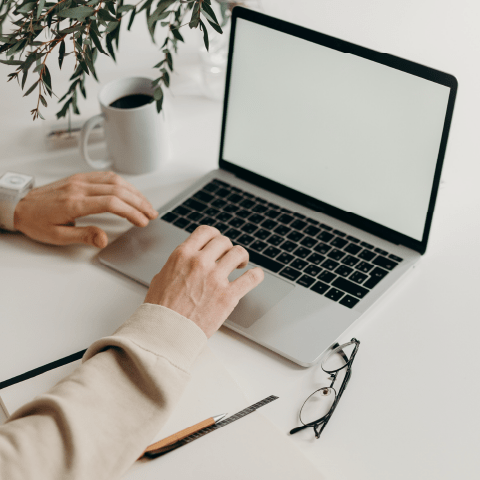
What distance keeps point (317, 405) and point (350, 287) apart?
0.65 feet

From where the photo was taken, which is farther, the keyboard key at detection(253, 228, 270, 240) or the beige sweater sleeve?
the keyboard key at detection(253, 228, 270, 240)

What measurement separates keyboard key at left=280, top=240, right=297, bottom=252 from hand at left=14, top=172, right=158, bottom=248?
223 millimetres

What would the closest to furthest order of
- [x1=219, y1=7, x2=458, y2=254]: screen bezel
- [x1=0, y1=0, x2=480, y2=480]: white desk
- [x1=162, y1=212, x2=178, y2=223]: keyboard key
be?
1. [x1=0, y1=0, x2=480, y2=480]: white desk
2. [x1=219, y1=7, x2=458, y2=254]: screen bezel
3. [x1=162, y1=212, x2=178, y2=223]: keyboard key

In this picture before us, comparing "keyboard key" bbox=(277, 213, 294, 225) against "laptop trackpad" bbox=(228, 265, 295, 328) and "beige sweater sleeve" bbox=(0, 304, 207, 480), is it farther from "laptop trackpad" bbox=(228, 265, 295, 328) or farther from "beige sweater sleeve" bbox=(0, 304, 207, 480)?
"beige sweater sleeve" bbox=(0, 304, 207, 480)

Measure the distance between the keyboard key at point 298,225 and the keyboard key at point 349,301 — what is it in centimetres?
17

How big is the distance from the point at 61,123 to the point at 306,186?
54 cm

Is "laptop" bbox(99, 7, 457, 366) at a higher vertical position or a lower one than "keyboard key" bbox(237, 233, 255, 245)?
higher

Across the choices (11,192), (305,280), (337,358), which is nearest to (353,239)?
(305,280)

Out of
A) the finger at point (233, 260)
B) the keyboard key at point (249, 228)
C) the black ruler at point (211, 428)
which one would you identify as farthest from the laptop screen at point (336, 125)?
the black ruler at point (211, 428)

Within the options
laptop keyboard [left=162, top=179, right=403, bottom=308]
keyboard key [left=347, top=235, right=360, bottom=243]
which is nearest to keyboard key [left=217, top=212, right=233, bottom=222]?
laptop keyboard [left=162, top=179, right=403, bottom=308]

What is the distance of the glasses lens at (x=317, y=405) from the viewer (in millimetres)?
747

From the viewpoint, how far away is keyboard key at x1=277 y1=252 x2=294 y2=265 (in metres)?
0.94

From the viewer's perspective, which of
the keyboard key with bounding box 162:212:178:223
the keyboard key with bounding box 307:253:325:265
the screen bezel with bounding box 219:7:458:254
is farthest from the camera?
the keyboard key with bounding box 162:212:178:223

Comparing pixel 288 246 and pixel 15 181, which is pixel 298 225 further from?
pixel 15 181
